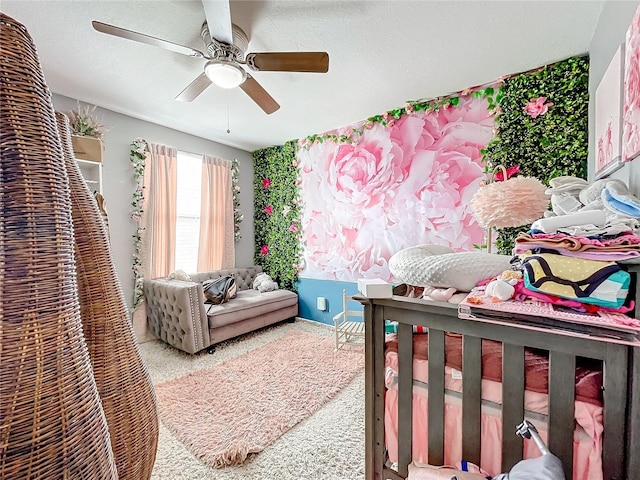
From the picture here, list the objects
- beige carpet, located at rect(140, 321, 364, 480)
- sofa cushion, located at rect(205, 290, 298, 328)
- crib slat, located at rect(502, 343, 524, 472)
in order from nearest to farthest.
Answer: crib slat, located at rect(502, 343, 524, 472)
beige carpet, located at rect(140, 321, 364, 480)
sofa cushion, located at rect(205, 290, 298, 328)

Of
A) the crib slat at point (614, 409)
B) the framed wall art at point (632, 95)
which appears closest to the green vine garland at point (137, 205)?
the crib slat at point (614, 409)

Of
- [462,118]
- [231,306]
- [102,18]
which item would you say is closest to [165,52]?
[102,18]

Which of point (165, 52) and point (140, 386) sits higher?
point (165, 52)

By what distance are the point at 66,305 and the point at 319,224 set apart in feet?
11.0

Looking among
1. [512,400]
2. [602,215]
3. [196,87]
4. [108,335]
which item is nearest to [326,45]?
[196,87]

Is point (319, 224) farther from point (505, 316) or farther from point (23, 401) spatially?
point (23, 401)

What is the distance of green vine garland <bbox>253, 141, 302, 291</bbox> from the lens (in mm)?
4012

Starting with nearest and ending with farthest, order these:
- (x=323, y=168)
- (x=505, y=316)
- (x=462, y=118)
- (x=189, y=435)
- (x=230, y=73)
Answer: (x=505, y=316) < (x=189, y=435) < (x=230, y=73) < (x=462, y=118) < (x=323, y=168)

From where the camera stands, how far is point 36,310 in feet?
1.40

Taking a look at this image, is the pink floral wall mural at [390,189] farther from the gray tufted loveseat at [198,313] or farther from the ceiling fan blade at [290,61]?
the ceiling fan blade at [290,61]

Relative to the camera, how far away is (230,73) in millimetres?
1861

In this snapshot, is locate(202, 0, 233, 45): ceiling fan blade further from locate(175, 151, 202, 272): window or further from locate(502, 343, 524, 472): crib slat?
locate(175, 151, 202, 272): window

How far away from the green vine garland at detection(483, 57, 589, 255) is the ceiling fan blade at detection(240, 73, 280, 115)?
6.29 feet

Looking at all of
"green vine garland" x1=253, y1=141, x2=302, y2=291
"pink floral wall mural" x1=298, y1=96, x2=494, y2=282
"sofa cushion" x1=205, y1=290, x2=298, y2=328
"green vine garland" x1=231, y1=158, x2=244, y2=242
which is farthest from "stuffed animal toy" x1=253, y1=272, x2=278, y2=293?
"green vine garland" x1=231, y1=158, x2=244, y2=242
